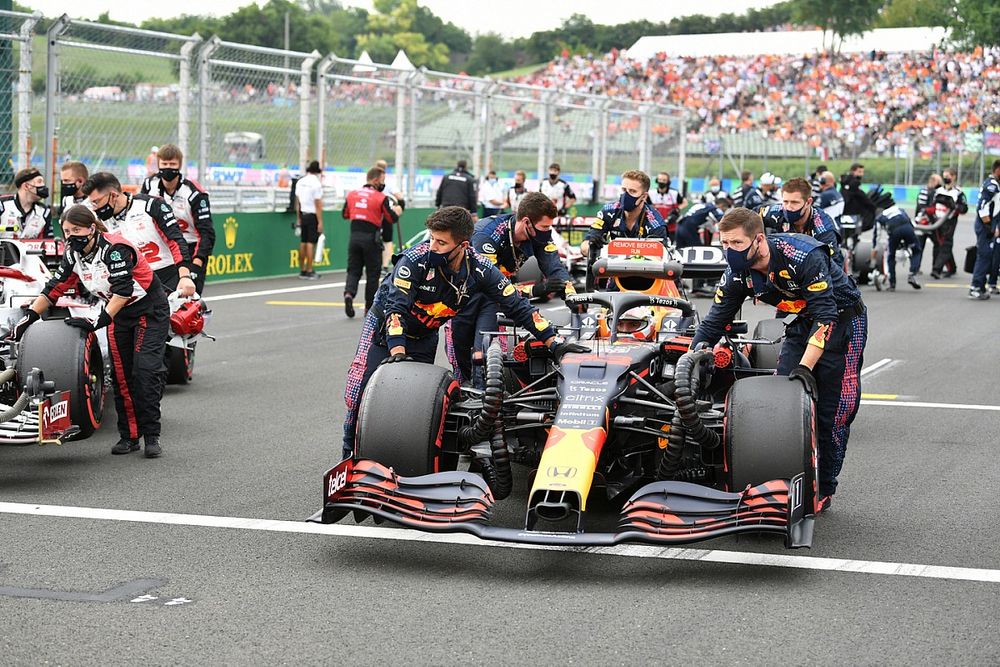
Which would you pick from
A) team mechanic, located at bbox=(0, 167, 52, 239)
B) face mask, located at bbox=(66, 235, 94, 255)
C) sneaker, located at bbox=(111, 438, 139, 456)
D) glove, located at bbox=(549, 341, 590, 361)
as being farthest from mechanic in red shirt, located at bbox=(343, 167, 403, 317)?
glove, located at bbox=(549, 341, 590, 361)

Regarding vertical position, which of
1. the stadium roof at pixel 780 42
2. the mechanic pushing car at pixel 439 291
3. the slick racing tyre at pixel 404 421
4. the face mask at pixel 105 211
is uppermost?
the stadium roof at pixel 780 42

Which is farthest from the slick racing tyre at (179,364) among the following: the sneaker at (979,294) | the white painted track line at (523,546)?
the sneaker at (979,294)

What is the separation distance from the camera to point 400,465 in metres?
6.55

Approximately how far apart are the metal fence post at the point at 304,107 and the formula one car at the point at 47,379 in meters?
13.3

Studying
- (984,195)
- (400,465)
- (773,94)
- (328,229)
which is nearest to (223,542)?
(400,465)

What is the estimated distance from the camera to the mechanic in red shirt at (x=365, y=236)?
54.0 feet

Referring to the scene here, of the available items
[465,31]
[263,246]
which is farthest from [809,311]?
[465,31]

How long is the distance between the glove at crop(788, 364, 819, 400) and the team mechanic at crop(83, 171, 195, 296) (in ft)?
15.3

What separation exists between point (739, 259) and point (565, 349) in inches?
39.3

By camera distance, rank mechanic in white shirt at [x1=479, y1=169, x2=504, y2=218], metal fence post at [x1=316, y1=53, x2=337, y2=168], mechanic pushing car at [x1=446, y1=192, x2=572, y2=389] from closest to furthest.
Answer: mechanic pushing car at [x1=446, y1=192, x2=572, y2=389]
metal fence post at [x1=316, y1=53, x2=337, y2=168]
mechanic in white shirt at [x1=479, y1=169, x2=504, y2=218]

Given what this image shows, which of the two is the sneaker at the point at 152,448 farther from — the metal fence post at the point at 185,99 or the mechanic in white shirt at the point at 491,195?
the mechanic in white shirt at the point at 491,195

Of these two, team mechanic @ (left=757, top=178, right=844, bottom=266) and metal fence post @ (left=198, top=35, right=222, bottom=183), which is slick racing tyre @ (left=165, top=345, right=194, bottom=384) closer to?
team mechanic @ (left=757, top=178, right=844, bottom=266)

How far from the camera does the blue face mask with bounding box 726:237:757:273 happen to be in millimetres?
6863

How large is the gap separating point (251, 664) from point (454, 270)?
9.94 ft
